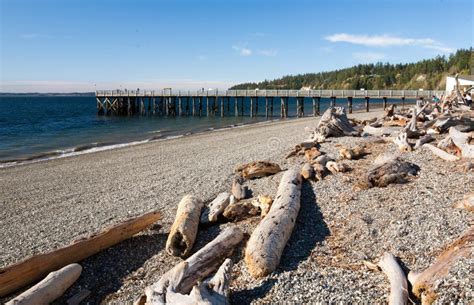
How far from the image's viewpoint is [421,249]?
5.50 metres

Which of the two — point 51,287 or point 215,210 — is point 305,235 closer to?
point 215,210

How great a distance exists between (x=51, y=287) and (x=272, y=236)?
323cm

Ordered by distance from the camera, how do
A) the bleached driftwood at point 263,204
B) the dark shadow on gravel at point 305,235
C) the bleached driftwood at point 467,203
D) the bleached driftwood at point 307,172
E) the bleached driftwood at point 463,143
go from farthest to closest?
1. the bleached driftwood at point 307,172
2. the bleached driftwood at point 463,143
3. the bleached driftwood at point 263,204
4. the bleached driftwood at point 467,203
5. the dark shadow on gravel at point 305,235

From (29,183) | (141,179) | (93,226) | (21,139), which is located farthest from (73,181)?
(21,139)

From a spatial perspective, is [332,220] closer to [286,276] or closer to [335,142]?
[286,276]

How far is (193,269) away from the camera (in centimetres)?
550

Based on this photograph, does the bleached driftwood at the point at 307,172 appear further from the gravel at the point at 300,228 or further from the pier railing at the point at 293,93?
the pier railing at the point at 293,93

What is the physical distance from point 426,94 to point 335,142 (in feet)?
119

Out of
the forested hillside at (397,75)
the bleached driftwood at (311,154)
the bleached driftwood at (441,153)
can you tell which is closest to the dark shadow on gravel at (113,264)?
the bleached driftwood at (311,154)

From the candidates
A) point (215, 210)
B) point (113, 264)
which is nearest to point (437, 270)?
point (215, 210)

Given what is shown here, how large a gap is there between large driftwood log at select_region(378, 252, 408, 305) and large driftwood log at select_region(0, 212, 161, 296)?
454 centimetres

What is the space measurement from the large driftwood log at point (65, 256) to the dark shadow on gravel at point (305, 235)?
2.97 metres

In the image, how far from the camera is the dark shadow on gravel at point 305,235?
571 centimetres

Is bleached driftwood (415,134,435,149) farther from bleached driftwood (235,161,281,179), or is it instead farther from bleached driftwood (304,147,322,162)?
bleached driftwood (235,161,281,179)
